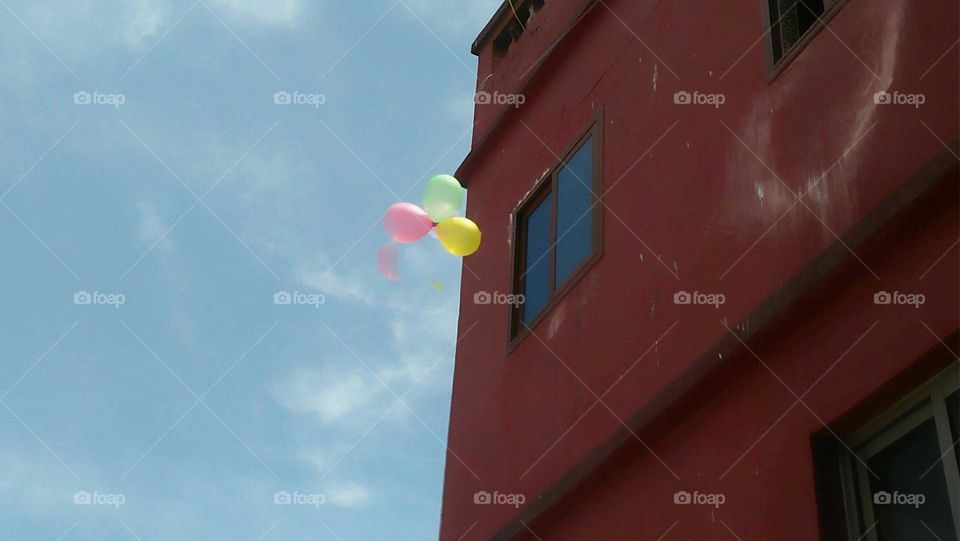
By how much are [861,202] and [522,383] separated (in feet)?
9.91

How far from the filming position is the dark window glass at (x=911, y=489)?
170 inches

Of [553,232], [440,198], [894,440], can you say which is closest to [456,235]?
[440,198]

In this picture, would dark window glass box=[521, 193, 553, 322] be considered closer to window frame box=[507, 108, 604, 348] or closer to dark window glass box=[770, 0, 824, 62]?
window frame box=[507, 108, 604, 348]

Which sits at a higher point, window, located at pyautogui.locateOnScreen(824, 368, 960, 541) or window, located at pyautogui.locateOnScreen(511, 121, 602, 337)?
window, located at pyautogui.locateOnScreen(511, 121, 602, 337)

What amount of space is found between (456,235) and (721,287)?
8.30 feet

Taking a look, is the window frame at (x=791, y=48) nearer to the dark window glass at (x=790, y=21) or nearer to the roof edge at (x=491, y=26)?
the dark window glass at (x=790, y=21)

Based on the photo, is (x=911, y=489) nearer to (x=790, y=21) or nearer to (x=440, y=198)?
(x=790, y=21)

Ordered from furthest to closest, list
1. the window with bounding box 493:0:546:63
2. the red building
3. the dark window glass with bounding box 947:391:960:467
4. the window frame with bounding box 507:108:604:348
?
the window with bounding box 493:0:546:63 < the window frame with bounding box 507:108:604:348 < the red building < the dark window glass with bounding box 947:391:960:467

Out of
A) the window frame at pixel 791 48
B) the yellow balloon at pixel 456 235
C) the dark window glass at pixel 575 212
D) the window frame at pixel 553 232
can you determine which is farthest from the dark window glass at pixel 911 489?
the yellow balloon at pixel 456 235

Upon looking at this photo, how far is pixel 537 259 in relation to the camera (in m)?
7.98

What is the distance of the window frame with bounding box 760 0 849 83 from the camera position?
5648mm

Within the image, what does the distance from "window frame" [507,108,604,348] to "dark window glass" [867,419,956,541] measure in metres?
2.73

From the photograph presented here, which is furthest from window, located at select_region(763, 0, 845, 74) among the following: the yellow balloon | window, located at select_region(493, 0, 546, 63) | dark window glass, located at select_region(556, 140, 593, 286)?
window, located at select_region(493, 0, 546, 63)

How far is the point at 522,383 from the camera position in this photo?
7.45 meters
